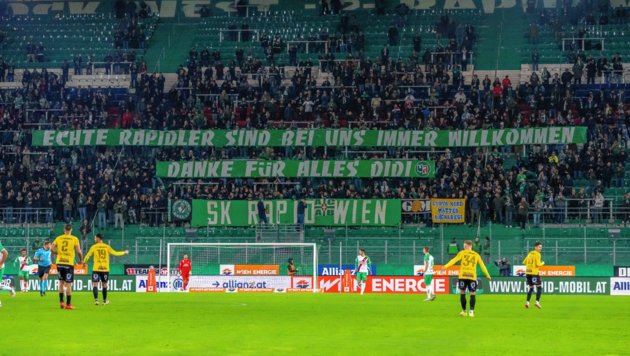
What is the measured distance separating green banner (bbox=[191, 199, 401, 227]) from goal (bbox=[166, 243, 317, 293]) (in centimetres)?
407

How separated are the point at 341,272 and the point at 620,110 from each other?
62.6 feet

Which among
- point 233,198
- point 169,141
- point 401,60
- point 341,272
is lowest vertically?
point 341,272

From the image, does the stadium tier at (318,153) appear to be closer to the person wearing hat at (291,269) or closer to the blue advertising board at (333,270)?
the person wearing hat at (291,269)

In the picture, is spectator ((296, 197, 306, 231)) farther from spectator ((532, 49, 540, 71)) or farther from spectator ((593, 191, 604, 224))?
spectator ((532, 49, 540, 71))

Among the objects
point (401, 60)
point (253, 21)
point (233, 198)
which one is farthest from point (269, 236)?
point (253, 21)

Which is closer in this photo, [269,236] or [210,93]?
[269,236]

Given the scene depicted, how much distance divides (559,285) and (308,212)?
13.7 m

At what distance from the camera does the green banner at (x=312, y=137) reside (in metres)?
47.1

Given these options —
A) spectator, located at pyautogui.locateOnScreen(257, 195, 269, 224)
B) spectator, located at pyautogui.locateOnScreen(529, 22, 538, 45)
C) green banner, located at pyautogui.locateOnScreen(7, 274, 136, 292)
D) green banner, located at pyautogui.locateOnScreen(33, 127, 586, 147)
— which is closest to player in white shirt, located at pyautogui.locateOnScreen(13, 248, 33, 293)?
green banner, located at pyautogui.locateOnScreen(7, 274, 136, 292)

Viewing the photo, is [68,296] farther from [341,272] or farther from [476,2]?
[476,2]

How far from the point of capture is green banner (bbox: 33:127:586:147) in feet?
155

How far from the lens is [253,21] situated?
6138 cm

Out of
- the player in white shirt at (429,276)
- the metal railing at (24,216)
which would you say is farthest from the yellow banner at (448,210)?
the metal railing at (24,216)

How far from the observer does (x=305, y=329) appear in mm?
19016
